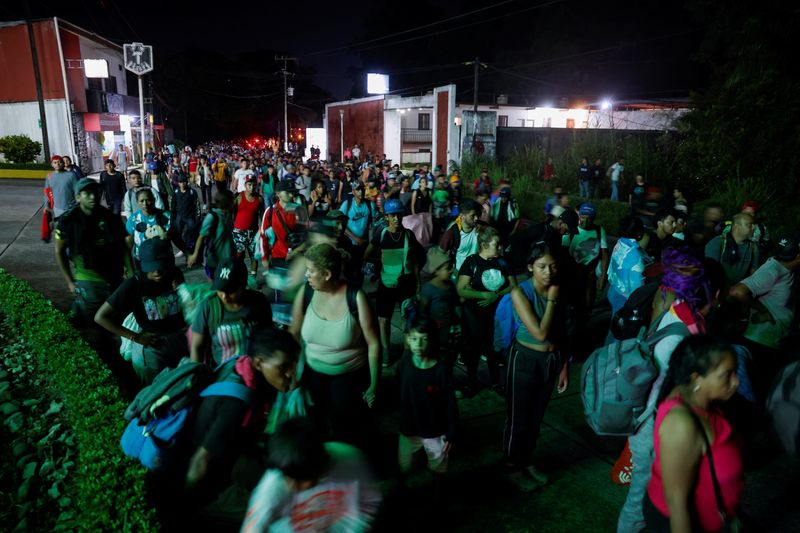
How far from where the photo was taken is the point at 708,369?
2277 mm

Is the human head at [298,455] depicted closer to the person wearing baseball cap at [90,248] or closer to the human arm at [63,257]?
the person wearing baseball cap at [90,248]

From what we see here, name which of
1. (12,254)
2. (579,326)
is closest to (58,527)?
(579,326)

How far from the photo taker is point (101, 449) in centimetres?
359

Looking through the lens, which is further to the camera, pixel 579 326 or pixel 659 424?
pixel 579 326

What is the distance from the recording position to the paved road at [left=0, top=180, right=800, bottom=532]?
3746 millimetres

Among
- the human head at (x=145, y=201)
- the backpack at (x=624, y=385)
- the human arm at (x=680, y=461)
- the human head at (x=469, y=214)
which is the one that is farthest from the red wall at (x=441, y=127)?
the human arm at (x=680, y=461)

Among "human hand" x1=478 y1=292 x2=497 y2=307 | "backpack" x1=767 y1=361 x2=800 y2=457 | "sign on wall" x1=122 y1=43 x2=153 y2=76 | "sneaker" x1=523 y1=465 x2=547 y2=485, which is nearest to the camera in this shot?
"backpack" x1=767 y1=361 x2=800 y2=457

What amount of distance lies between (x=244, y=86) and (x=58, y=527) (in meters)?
84.3

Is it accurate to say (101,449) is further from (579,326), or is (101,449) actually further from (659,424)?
(579,326)

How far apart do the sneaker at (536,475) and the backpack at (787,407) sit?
150cm

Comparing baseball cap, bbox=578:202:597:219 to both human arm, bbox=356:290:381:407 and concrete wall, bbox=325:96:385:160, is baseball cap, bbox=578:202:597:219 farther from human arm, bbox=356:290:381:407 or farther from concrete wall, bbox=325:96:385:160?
concrete wall, bbox=325:96:385:160

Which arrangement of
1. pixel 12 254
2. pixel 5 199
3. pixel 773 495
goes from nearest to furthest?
pixel 773 495
pixel 12 254
pixel 5 199

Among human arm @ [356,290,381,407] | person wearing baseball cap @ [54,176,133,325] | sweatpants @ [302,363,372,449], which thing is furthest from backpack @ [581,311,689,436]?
person wearing baseball cap @ [54,176,133,325]

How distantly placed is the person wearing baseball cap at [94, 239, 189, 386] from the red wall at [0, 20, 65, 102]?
3454 cm
